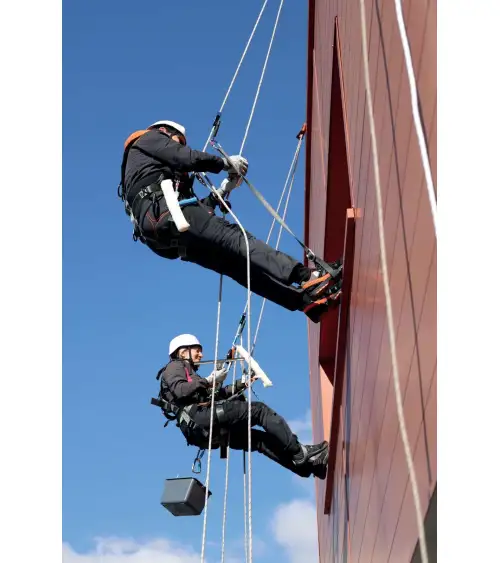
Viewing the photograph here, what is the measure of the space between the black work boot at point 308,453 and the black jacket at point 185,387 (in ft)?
2.33

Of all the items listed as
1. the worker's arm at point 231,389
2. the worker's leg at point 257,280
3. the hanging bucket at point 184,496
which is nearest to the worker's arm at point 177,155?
the worker's leg at point 257,280

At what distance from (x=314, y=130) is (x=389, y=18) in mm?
4963

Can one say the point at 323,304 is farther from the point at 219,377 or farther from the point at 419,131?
the point at 419,131

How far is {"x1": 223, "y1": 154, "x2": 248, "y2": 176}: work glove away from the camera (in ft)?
21.6

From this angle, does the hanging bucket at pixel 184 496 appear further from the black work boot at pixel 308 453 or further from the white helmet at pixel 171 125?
the white helmet at pixel 171 125

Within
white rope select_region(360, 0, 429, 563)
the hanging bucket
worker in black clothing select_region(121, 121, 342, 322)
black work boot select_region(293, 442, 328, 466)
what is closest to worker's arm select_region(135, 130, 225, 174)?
worker in black clothing select_region(121, 121, 342, 322)

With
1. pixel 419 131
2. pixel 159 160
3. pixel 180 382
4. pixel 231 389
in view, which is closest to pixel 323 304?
pixel 159 160

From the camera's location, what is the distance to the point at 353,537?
6906 mm

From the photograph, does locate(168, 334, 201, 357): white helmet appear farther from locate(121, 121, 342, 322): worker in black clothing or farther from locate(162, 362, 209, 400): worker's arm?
locate(121, 121, 342, 322): worker in black clothing

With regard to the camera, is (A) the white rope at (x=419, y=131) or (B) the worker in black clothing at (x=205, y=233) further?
(B) the worker in black clothing at (x=205, y=233)

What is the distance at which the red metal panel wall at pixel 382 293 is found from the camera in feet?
12.7

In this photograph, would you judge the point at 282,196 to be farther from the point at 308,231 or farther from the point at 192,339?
the point at 192,339

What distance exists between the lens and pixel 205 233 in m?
6.33
